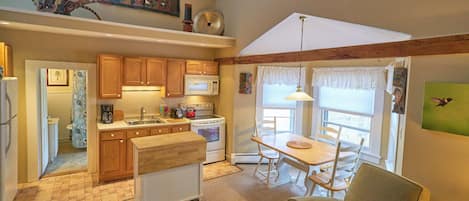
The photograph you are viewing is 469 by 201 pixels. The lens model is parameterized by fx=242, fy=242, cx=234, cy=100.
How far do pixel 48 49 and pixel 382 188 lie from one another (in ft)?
16.4

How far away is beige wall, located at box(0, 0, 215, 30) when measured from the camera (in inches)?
149

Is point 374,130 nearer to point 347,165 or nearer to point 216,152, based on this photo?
point 347,165

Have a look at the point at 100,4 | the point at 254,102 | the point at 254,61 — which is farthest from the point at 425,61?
the point at 100,4

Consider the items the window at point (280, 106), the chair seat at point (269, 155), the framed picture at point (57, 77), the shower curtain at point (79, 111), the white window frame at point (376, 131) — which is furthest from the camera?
the framed picture at point (57, 77)

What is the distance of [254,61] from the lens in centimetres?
471

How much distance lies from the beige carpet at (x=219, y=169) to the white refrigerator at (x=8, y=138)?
2665 mm

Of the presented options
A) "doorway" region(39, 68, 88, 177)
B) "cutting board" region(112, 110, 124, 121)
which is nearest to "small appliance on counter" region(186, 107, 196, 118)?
"cutting board" region(112, 110, 124, 121)

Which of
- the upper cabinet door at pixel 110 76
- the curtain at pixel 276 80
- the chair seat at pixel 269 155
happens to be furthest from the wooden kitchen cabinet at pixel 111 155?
the curtain at pixel 276 80

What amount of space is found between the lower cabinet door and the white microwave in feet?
A: 5.27

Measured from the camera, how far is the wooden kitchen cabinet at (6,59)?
327cm

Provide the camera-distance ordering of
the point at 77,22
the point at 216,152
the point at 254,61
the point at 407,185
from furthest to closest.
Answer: the point at 216,152, the point at 254,61, the point at 77,22, the point at 407,185

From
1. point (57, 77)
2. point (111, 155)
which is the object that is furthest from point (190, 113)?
point (57, 77)

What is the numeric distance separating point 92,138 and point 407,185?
4.69m

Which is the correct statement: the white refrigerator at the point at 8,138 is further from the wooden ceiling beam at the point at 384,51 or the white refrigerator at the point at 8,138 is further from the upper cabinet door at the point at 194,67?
the wooden ceiling beam at the point at 384,51
